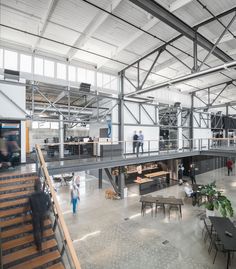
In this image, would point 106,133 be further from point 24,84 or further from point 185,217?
point 185,217

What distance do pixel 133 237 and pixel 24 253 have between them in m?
4.42

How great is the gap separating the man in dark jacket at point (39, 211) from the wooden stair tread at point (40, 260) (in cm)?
21

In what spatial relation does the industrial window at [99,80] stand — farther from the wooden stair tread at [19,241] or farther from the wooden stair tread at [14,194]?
the wooden stair tread at [19,241]

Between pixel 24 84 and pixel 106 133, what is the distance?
625 centimetres

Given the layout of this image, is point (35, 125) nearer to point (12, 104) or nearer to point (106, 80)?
point (106, 80)

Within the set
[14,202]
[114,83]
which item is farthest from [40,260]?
[114,83]

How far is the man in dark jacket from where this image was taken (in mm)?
4142

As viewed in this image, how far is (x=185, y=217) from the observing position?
8852 mm

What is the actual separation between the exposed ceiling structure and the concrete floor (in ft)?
23.2

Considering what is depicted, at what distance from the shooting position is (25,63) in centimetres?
902

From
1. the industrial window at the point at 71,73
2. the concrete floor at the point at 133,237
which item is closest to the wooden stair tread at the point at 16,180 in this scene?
the concrete floor at the point at 133,237

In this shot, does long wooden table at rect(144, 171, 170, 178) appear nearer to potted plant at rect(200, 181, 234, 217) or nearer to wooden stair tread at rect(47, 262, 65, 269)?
potted plant at rect(200, 181, 234, 217)

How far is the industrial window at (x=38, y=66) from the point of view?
9.30 meters

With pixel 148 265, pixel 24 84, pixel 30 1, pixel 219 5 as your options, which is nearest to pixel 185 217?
pixel 148 265
